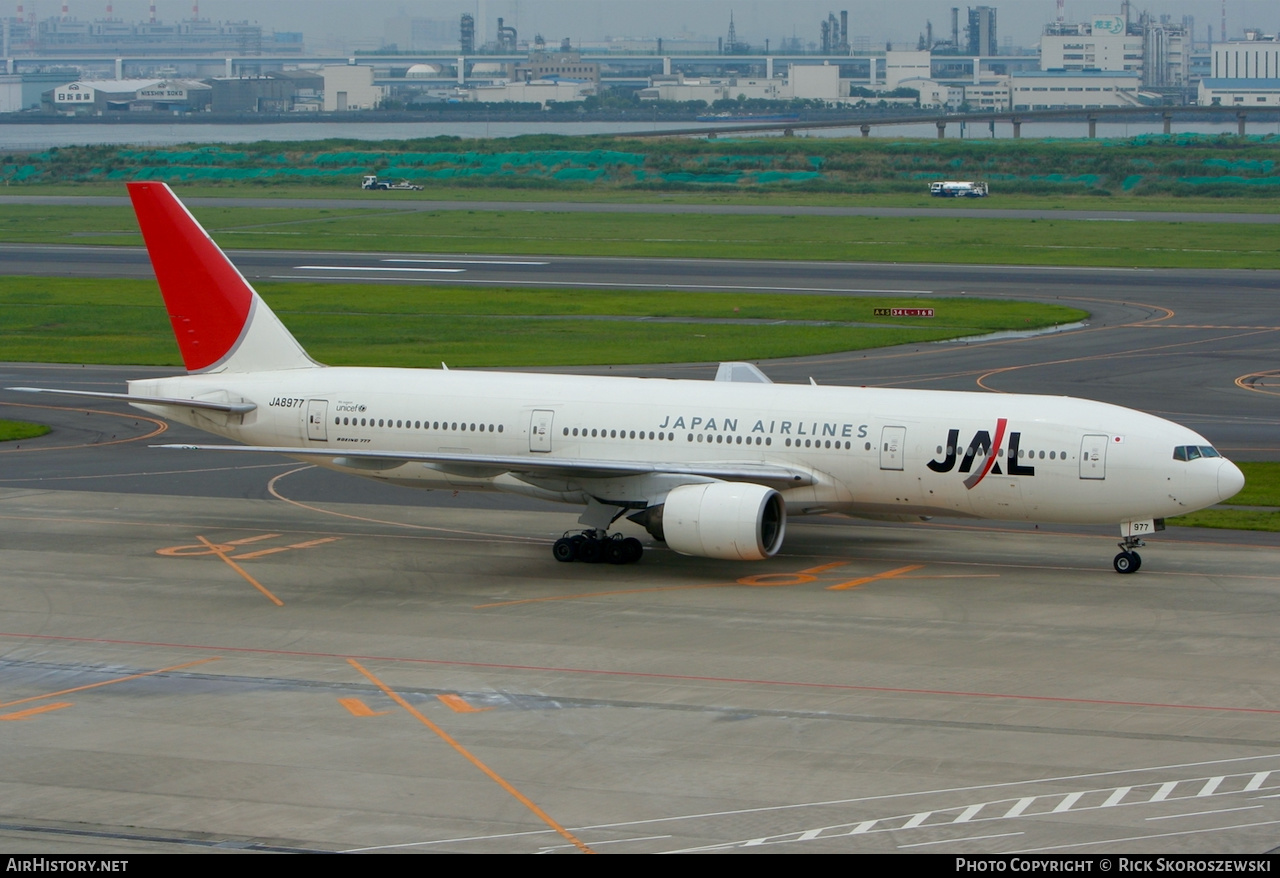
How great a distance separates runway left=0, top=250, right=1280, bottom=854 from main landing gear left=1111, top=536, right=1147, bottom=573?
39cm

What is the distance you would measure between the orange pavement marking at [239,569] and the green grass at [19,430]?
1682cm

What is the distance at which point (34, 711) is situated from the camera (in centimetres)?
2641

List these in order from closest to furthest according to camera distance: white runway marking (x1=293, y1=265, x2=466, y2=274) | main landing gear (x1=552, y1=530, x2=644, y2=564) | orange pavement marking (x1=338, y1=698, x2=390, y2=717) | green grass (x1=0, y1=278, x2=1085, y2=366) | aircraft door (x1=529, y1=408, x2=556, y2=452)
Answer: orange pavement marking (x1=338, y1=698, x2=390, y2=717)
main landing gear (x1=552, y1=530, x2=644, y2=564)
aircraft door (x1=529, y1=408, x2=556, y2=452)
green grass (x1=0, y1=278, x2=1085, y2=366)
white runway marking (x1=293, y1=265, x2=466, y2=274)

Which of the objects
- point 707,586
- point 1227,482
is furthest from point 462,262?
point 1227,482

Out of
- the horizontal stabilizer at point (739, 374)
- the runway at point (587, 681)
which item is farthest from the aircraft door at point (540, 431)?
the horizontal stabilizer at point (739, 374)

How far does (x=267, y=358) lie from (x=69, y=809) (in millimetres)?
22141

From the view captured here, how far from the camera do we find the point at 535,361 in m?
65.3

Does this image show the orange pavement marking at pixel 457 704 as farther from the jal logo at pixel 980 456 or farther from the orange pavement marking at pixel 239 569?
the jal logo at pixel 980 456

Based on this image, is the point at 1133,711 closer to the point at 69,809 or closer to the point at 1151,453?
the point at 1151,453

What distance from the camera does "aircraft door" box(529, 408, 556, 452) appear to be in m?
38.9

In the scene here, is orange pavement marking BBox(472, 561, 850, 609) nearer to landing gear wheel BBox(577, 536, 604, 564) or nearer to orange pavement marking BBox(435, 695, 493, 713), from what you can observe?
landing gear wheel BBox(577, 536, 604, 564)

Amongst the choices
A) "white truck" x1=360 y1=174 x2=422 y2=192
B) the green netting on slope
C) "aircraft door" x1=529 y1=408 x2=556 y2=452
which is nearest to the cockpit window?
"aircraft door" x1=529 y1=408 x2=556 y2=452

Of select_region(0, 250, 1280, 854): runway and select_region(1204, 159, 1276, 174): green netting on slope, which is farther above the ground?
select_region(1204, 159, 1276, 174): green netting on slope
